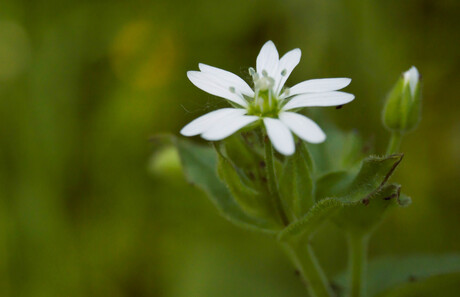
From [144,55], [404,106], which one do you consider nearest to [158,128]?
[144,55]

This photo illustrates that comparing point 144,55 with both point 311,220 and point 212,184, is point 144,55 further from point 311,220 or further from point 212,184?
point 311,220

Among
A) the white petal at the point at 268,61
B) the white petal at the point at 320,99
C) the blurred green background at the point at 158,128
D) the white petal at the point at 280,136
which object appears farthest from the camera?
the blurred green background at the point at 158,128

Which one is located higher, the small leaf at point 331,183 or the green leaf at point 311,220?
the small leaf at point 331,183

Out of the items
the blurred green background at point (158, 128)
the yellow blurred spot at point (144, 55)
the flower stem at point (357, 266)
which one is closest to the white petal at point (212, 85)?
the flower stem at point (357, 266)

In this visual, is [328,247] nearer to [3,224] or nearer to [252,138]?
[252,138]

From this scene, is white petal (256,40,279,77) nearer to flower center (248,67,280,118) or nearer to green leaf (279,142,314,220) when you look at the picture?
flower center (248,67,280,118)

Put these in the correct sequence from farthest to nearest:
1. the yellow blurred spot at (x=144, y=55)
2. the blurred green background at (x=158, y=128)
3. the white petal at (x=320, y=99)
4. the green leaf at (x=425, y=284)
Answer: the yellow blurred spot at (x=144, y=55) → the blurred green background at (x=158, y=128) → the green leaf at (x=425, y=284) → the white petal at (x=320, y=99)

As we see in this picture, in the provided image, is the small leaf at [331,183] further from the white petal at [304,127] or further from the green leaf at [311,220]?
the white petal at [304,127]

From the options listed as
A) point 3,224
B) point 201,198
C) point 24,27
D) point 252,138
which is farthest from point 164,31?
point 252,138
